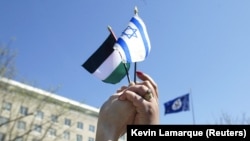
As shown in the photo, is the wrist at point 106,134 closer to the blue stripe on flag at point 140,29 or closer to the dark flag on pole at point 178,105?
the blue stripe on flag at point 140,29

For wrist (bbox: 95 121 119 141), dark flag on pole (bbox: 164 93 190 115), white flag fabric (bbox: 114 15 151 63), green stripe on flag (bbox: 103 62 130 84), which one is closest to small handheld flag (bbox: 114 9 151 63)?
white flag fabric (bbox: 114 15 151 63)

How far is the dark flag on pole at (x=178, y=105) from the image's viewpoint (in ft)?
70.8

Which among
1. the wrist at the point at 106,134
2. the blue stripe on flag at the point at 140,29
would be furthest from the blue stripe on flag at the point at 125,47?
the wrist at the point at 106,134

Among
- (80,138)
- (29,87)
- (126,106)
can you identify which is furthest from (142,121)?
(80,138)

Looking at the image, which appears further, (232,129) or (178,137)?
(232,129)

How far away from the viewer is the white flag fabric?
213 cm

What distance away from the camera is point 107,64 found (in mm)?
2314

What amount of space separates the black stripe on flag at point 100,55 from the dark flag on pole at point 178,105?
19.3 metres

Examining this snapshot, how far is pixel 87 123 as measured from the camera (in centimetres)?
5697

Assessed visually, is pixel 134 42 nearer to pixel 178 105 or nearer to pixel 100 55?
pixel 100 55

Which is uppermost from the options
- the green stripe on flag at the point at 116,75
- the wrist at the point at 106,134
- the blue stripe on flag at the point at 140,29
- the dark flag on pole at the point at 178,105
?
the dark flag on pole at the point at 178,105

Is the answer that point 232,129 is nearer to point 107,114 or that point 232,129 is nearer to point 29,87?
point 107,114

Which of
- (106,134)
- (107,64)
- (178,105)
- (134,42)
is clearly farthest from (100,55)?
(178,105)

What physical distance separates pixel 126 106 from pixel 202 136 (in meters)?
0.37
